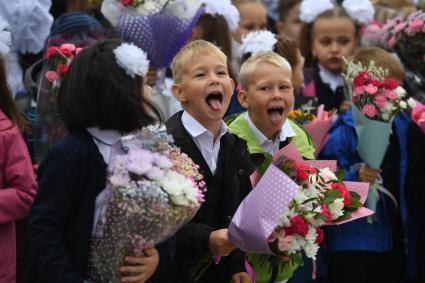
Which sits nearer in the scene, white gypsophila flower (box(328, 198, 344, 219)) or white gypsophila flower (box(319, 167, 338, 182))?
white gypsophila flower (box(328, 198, 344, 219))

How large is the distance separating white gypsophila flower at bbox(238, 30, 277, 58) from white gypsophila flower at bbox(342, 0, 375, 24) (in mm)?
1414

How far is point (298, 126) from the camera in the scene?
17.0 feet

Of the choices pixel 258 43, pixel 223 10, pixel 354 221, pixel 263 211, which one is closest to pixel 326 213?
pixel 263 211

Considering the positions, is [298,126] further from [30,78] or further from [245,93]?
[30,78]

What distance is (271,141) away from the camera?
16.0 ft

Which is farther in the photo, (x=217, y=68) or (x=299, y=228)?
(x=217, y=68)

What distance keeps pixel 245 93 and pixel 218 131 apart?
645 mm

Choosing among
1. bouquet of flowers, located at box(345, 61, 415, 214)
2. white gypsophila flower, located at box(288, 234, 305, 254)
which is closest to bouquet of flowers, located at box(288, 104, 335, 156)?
bouquet of flowers, located at box(345, 61, 415, 214)

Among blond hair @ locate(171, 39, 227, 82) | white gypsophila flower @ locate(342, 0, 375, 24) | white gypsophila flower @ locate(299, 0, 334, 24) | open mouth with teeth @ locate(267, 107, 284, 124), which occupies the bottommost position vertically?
white gypsophila flower @ locate(299, 0, 334, 24)

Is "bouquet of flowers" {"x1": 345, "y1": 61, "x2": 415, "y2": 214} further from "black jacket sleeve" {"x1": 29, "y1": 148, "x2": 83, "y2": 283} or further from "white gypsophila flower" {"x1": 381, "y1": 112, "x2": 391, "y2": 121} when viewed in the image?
"black jacket sleeve" {"x1": 29, "y1": 148, "x2": 83, "y2": 283}

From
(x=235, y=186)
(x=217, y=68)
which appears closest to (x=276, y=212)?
(x=235, y=186)

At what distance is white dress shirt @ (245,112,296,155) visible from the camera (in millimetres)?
4871

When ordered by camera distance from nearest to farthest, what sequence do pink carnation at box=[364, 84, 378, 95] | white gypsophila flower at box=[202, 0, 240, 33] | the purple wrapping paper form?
the purple wrapping paper, pink carnation at box=[364, 84, 378, 95], white gypsophila flower at box=[202, 0, 240, 33]

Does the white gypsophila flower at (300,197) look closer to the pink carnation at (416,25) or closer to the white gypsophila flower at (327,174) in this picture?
the white gypsophila flower at (327,174)
